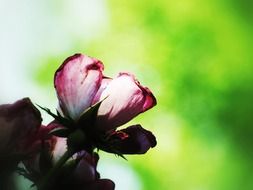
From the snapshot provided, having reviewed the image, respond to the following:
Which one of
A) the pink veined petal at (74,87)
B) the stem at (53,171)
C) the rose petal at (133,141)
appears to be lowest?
the stem at (53,171)

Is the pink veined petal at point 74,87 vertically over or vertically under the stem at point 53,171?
over

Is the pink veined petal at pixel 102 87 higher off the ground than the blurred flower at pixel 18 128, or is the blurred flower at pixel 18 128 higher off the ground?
the pink veined petal at pixel 102 87

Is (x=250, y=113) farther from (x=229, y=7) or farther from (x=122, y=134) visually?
(x=122, y=134)

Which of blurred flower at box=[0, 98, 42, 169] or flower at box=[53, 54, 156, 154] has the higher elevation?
flower at box=[53, 54, 156, 154]

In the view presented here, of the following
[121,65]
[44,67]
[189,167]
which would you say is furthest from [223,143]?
[44,67]

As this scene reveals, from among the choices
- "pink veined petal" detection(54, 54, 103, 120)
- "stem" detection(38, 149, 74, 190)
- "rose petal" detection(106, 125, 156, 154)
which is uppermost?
"pink veined petal" detection(54, 54, 103, 120)
